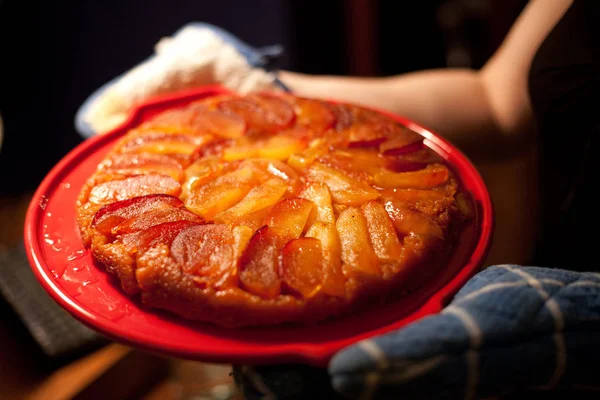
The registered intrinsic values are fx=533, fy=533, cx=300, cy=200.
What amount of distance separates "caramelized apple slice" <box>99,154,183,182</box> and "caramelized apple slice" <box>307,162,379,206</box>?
278 mm

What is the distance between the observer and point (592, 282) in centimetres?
80

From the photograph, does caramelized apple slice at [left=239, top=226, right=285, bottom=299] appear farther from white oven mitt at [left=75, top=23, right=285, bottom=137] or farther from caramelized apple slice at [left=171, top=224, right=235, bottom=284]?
white oven mitt at [left=75, top=23, right=285, bottom=137]

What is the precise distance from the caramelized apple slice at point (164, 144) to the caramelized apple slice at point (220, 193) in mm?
141

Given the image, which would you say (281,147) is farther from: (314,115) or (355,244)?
(355,244)

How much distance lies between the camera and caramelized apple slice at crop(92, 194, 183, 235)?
3.11 feet

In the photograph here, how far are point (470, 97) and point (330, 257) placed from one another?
84cm

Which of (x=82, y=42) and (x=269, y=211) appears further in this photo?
(x=82, y=42)

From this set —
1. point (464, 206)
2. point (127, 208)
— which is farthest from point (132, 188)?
point (464, 206)

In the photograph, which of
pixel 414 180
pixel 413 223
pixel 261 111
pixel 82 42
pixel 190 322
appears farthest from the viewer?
pixel 82 42

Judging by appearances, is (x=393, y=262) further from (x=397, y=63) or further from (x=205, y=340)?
(x=397, y=63)

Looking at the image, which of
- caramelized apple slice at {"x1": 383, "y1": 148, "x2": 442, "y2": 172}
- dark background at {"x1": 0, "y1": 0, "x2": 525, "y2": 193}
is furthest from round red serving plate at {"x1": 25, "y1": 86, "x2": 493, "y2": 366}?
dark background at {"x1": 0, "y1": 0, "x2": 525, "y2": 193}

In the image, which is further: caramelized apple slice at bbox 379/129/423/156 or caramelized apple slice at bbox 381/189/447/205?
Answer: caramelized apple slice at bbox 379/129/423/156

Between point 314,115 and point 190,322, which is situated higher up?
point 314,115

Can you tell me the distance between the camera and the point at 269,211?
98cm
